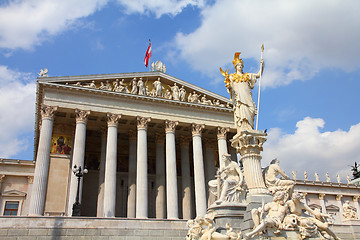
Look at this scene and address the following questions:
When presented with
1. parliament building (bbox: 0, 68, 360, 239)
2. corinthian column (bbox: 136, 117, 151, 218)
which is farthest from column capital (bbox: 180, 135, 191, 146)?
corinthian column (bbox: 136, 117, 151, 218)

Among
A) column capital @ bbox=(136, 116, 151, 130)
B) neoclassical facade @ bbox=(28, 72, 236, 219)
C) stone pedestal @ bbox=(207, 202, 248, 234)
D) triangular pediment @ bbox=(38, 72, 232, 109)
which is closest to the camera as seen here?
stone pedestal @ bbox=(207, 202, 248, 234)

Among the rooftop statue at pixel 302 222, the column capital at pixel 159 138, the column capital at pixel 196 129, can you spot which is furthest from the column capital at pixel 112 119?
the rooftop statue at pixel 302 222

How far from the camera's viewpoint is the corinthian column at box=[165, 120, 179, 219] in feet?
98.2

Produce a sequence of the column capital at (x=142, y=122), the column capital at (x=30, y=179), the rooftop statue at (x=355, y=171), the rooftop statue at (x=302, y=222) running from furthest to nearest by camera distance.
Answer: the rooftop statue at (x=355, y=171) → the column capital at (x=30, y=179) → the column capital at (x=142, y=122) → the rooftop statue at (x=302, y=222)

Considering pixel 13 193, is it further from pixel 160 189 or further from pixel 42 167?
pixel 160 189

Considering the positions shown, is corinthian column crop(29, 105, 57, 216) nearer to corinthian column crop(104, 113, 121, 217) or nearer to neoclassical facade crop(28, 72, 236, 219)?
neoclassical facade crop(28, 72, 236, 219)

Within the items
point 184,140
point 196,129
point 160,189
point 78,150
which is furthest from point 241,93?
point 184,140

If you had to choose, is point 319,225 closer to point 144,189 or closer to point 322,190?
point 144,189

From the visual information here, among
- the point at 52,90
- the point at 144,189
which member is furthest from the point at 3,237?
the point at 52,90

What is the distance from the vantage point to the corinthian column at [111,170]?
27888mm

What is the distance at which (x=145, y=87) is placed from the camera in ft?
114

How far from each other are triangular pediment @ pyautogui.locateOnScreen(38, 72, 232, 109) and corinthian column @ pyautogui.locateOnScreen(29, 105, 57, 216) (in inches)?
120

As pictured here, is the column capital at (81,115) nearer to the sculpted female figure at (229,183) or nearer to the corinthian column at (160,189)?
the corinthian column at (160,189)

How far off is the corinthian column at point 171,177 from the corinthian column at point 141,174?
7.27 feet
